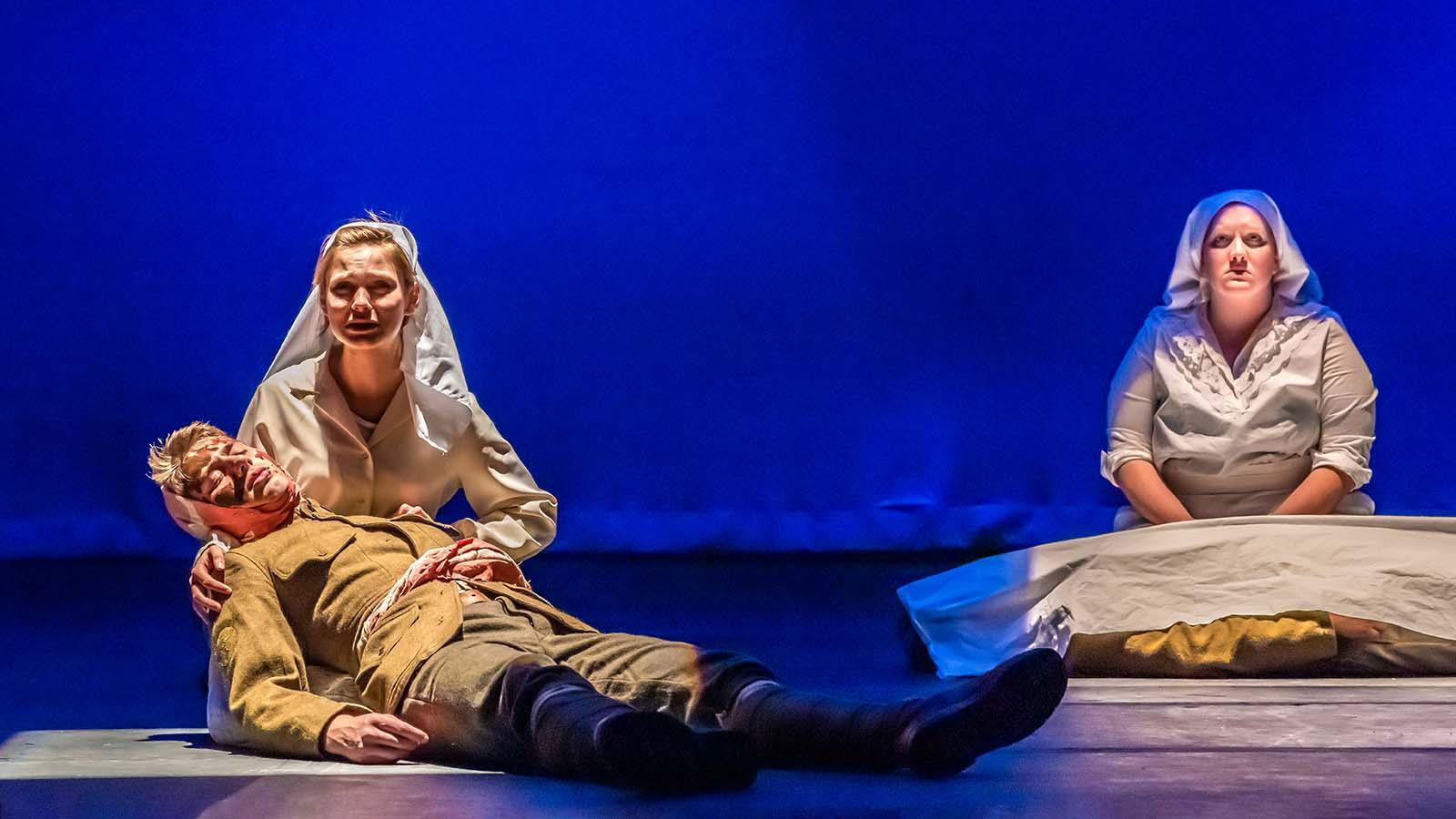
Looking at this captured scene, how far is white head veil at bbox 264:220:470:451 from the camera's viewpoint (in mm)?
3635

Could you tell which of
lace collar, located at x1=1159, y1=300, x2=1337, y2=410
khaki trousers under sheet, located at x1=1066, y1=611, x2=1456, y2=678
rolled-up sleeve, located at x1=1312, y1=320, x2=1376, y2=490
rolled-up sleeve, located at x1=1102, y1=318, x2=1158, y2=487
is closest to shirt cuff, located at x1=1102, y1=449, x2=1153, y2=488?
rolled-up sleeve, located at x1=1102, y1=318, x2=1158, y2=487

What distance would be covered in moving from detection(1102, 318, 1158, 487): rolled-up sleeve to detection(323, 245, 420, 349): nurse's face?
76.2 inches

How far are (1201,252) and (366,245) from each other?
2.25 m

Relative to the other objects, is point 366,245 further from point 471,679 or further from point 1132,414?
point 1132,414

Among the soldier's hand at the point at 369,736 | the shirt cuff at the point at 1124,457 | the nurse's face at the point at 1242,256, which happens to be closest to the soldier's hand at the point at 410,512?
the soldier's hand at the point at 369,736

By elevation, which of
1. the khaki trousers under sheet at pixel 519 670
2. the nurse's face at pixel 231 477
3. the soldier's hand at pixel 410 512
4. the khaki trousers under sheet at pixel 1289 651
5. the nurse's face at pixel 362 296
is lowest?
the khaki trousers under sheet at pixel 1289 651

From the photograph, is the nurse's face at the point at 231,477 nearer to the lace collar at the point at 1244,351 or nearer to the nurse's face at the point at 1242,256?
the lace collar at the point at 1244,351

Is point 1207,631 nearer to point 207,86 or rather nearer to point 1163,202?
point 1163,202

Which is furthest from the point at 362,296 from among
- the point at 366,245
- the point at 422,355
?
the point at 422,355

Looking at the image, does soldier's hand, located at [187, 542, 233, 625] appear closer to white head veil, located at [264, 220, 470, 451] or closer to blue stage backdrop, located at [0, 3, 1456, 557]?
white head veil, located at [264, 220, 470, 451]

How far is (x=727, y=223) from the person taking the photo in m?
6.60

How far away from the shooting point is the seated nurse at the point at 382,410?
3520 mm

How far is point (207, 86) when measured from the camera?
6.44 meters

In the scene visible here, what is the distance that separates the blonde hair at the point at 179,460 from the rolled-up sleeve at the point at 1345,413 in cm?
273
